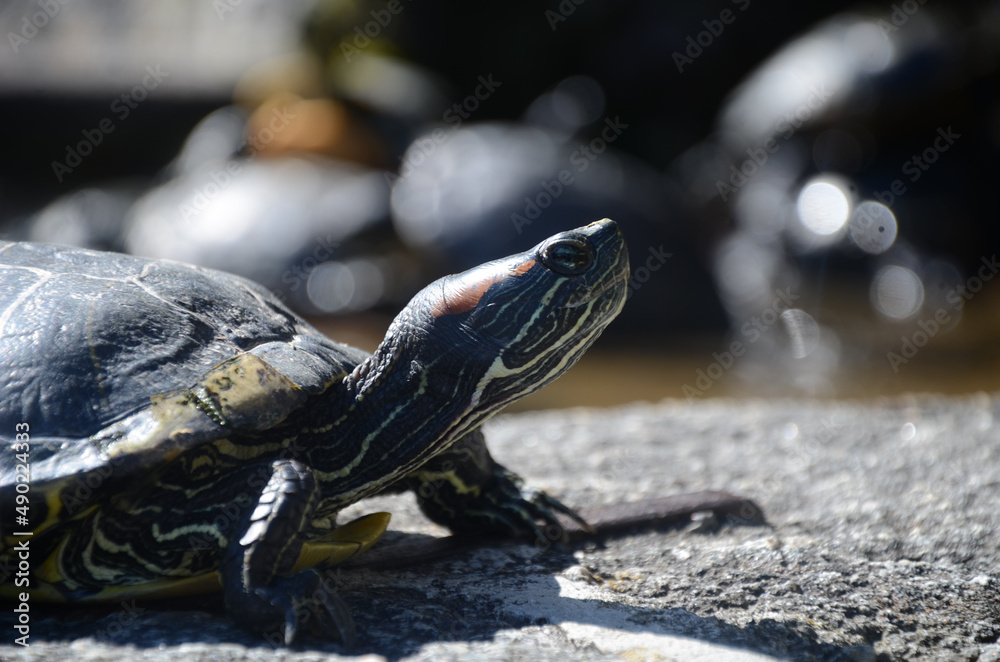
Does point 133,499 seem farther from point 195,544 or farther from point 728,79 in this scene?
point 728,79

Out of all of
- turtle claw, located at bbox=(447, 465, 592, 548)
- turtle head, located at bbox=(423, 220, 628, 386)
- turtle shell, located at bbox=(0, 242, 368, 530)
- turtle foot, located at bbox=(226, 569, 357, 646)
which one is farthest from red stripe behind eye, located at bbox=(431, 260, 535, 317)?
turtle foot, located at bbox=(226, 569, 357, 646)

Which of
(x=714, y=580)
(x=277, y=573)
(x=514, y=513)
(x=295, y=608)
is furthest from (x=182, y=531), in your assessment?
(x=714, y=580)

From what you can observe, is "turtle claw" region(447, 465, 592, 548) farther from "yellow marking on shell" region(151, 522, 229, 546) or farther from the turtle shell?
"yellow marking on shell" region(151, 522, 229, 546)

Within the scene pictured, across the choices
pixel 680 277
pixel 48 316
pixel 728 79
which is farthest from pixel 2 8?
pixel 48 316

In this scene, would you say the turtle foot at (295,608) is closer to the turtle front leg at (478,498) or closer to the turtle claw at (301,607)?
the turtle claw at (301,607)

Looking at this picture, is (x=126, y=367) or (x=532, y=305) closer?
(x=126, y=367)

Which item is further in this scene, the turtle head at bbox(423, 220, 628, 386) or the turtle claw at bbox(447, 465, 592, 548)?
the turtle claw at bbox(447, 465, 592, 548)

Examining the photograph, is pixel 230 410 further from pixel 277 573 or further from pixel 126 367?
pixel 277 573

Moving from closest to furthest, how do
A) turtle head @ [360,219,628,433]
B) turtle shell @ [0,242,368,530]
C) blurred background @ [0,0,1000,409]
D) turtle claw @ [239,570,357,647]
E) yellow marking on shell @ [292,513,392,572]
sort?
turtle claw @ [239,570,357,647]
turtle shell @ [0,242,368,530]
yellow marking on shell @ [292,513,392,572]
turtle head @ [360,219,628,433]
blurred background @ [0,0,1000,409]
